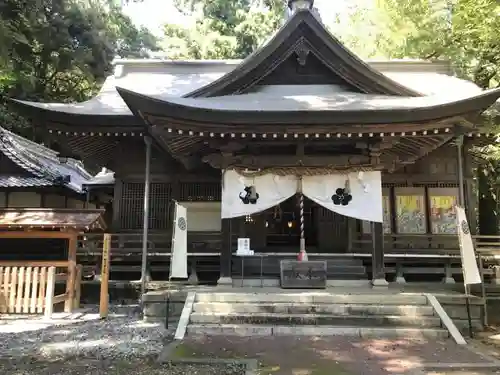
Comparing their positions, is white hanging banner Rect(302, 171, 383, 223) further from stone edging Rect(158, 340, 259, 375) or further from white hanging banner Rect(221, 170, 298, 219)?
stone edging Rect(158, 340, 259, 375)

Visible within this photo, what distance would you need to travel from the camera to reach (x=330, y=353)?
6539 mm

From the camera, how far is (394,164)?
1039 cm

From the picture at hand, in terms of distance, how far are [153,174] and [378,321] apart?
7.22 meters

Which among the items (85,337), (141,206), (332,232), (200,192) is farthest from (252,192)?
(85,337)

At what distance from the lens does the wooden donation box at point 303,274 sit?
384 inches

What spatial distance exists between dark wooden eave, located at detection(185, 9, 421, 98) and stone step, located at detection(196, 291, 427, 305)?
4928 millimetres

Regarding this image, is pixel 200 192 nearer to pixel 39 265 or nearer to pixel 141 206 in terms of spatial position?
pixel 141 206

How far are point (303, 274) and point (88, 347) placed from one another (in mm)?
4788

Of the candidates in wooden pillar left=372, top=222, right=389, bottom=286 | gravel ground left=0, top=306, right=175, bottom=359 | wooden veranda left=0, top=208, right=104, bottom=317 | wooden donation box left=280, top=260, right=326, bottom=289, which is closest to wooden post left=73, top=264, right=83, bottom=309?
wooden veranda left=0, top=208, right=104, bottom=317

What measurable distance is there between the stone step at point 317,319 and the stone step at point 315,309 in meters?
0.15

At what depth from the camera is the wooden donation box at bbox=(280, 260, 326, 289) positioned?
9.74 metres

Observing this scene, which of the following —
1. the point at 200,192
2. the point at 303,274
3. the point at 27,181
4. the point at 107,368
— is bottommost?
the point at 107,368

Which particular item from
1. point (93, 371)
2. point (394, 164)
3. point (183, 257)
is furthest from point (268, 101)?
point (93, 371)

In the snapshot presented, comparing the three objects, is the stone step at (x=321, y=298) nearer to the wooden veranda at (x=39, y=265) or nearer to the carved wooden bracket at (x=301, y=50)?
the wooden veranda at (x=39, y=265)
